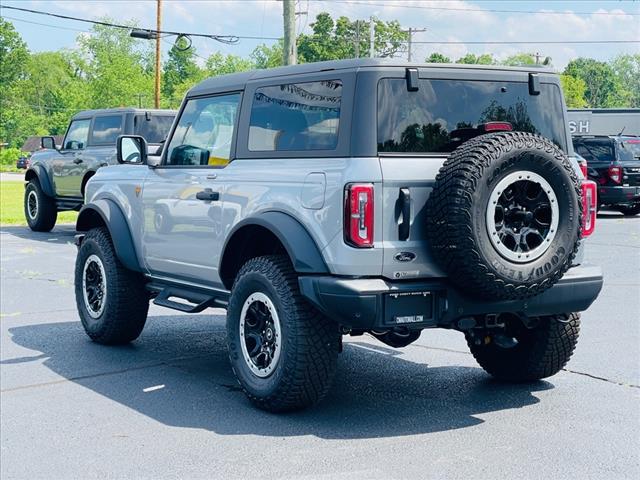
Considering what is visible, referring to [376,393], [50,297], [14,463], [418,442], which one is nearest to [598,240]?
[50,297]

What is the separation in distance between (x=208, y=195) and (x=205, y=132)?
0.62 metres

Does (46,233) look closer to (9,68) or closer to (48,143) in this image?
(48,143)

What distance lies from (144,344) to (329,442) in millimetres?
3234

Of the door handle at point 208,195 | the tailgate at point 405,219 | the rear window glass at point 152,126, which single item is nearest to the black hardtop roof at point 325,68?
the tailgate at point 405,219

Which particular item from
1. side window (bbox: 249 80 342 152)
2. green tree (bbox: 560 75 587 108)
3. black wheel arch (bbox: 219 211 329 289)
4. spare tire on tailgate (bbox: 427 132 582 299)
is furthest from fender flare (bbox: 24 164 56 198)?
green tree (bbox: 560 75 587 108)

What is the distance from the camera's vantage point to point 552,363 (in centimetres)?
639

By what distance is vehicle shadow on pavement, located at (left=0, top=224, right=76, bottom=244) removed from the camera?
17.2 metres

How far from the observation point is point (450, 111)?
18.8 feet

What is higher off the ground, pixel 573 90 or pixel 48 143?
pixel 573 90

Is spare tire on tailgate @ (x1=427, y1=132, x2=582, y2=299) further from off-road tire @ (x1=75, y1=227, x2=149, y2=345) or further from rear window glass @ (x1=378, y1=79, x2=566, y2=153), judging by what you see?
off-road tire @ (x1=75, y1=227, x2=149, y2=345)

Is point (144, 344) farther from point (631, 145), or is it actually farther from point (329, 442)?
point (631, 145)

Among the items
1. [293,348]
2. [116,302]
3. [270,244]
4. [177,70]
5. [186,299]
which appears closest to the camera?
[293,348]

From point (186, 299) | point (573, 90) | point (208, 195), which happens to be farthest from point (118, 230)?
point (573, 90)

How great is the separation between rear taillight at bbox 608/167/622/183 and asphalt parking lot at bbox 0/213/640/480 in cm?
1368
